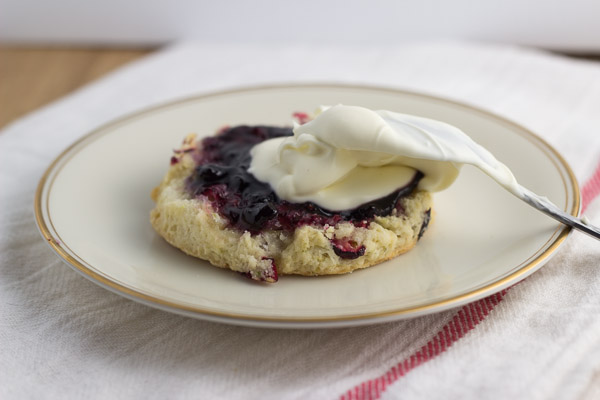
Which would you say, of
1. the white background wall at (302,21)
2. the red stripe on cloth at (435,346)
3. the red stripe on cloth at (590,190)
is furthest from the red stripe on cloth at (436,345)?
the white background wall at (302,21)

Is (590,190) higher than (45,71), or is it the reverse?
(590,190)

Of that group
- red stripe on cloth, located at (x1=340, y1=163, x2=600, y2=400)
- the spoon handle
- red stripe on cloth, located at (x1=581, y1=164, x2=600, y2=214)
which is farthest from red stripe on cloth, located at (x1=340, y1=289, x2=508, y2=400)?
red stripe on cloth, located at (x1=581, y1=164, x2=600, y2=214)

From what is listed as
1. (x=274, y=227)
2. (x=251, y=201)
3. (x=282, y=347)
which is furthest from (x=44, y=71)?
(x=282, y=347)

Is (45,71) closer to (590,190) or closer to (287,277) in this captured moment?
(287,277)

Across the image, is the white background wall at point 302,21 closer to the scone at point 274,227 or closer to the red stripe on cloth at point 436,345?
the scone at point 274,227

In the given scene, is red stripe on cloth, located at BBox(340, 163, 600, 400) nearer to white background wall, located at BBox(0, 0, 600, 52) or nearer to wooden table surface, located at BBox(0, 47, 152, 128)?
wooden table surface, located at BBox(0, 47, 152, 128)

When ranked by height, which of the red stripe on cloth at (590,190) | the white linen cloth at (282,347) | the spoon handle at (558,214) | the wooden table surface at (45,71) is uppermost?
the spoon handle at (558,214)
